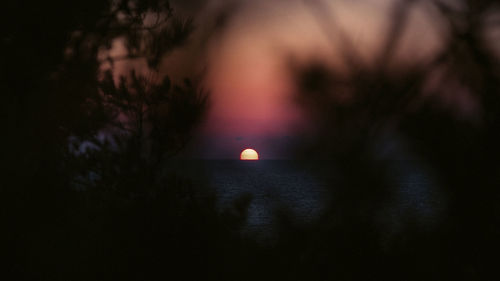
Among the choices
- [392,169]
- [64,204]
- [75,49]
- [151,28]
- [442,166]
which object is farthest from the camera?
[75,49]

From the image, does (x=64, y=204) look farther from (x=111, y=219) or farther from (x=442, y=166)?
(x=442, y=166)

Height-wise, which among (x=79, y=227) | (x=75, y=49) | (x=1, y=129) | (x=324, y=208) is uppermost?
(x=75, y=49)

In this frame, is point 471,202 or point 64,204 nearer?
point 471,202

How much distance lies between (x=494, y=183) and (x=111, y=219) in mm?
2646

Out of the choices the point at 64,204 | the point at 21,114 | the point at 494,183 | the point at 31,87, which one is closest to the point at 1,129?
the point at 21,114

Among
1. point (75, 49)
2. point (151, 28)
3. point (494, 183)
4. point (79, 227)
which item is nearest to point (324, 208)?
point (494, 183)

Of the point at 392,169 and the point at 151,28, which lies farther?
the point at 151,28

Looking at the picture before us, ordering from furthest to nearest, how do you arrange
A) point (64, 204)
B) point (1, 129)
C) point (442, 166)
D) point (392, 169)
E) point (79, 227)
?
point (1, 129) → point (64, 204) → point (79, 227) → point (442, 166) → point (392, 169)

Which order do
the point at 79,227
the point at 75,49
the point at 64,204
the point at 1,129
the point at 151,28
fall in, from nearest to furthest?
1. the point at 79,227
2. the point at 64,204
3. the point at 1,129
4. the point at 151,28
5. the point at 75,49

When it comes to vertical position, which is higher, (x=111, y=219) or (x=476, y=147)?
(x=476, y=147)

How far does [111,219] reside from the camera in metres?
3.31

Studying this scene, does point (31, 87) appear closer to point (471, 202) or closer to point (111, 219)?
point (111, 219)

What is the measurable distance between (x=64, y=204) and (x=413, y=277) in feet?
9.25

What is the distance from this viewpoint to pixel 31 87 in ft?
13.8
